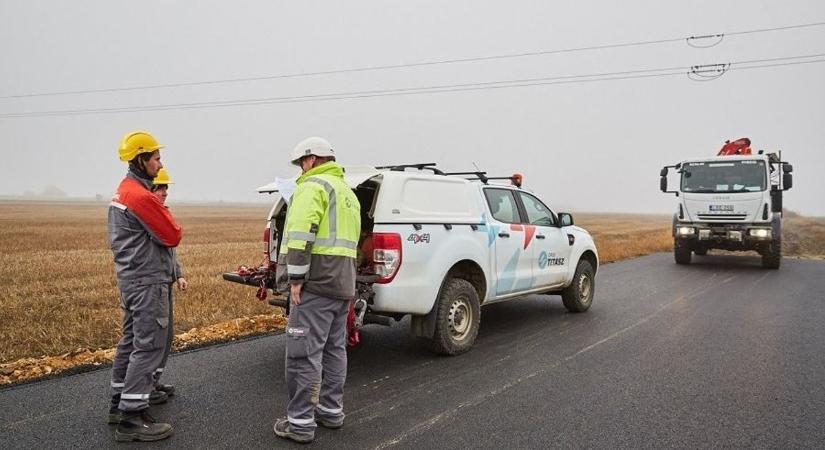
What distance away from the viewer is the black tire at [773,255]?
13.5 metres

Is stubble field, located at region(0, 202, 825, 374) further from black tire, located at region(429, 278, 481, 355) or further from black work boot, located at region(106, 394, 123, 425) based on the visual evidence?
black tire, located at region(429, 278, 481, 355)

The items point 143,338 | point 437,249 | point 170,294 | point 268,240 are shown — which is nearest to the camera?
point 143,338

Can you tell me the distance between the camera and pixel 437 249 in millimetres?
5266

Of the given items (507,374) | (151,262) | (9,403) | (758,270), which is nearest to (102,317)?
(9,403)

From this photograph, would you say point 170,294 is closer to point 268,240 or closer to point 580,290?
point 268,240

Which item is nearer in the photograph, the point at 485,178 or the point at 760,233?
→ the point at 485,178

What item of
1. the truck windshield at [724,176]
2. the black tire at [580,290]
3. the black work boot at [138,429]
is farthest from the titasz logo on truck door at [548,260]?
the truck windshield at [724,176]

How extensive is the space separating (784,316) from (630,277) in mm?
4090

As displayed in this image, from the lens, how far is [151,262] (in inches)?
147

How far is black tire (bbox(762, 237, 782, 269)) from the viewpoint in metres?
13.5

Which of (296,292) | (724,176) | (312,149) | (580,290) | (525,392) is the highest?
(724,176)

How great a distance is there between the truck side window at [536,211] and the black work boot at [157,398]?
14.8 ft

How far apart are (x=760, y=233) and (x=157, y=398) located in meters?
13.9

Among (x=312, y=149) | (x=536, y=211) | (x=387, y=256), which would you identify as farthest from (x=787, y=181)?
(x=312, y=149)
